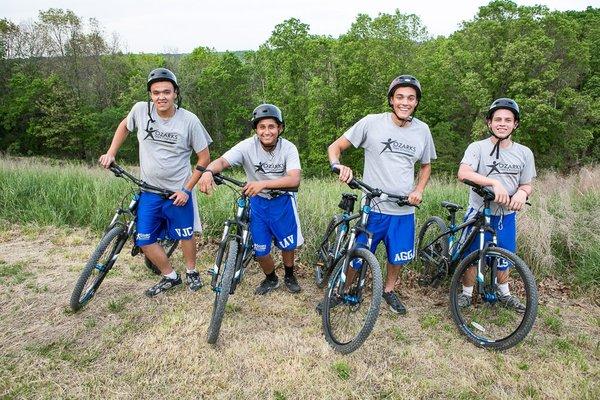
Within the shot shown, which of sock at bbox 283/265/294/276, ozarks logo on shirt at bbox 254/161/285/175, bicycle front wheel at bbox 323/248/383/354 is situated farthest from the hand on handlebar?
bicycle front wheel at bbox 323/248/383/354

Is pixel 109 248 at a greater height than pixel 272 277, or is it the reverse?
pixel 109 248

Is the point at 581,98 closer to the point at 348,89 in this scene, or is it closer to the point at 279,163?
the point at 348,89

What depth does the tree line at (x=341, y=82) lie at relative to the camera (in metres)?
25.3

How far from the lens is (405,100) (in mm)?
3791

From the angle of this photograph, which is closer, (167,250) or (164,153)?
(164,153)

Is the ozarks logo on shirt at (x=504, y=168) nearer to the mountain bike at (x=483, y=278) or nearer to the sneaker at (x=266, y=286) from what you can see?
the mountain bike at (x=483, y=278)

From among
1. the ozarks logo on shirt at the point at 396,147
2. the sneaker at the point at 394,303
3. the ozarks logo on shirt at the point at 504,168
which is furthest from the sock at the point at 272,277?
the ozarks logo on shirt at the point at 504,168

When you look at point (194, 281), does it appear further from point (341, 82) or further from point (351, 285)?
point (341, 82)

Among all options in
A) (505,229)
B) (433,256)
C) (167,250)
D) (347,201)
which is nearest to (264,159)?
(347,201)

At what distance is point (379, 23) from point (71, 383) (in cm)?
2976

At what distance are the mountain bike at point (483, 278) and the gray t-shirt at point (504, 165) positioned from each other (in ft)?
0.69

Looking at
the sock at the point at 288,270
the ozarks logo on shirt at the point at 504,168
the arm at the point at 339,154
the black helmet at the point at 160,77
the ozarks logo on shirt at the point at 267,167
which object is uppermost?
the black helmet at the point at 160,77

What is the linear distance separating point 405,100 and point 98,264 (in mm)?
3178

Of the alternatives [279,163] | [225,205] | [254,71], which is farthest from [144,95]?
[279,163]
